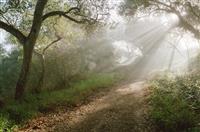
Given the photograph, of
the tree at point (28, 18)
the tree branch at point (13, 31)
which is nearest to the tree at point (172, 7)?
the tree at point (28, 18)

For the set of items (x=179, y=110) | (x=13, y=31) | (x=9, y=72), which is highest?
(x=13, y=31)

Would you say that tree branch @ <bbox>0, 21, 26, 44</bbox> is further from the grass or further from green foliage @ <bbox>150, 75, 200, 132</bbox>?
A: green foliage @ <bbox>150, 75, 200, 132</bbox>

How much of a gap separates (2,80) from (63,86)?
10771 millimetres

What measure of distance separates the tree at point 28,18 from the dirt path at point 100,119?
361 cm

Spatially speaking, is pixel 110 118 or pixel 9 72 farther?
pixel 9 72

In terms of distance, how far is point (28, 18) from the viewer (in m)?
21.5

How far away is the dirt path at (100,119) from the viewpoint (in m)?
12.3

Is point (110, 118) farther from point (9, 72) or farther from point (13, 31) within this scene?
point (9, 72)

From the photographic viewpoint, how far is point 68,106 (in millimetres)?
17359

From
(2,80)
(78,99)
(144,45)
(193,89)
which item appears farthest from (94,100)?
(144,45)

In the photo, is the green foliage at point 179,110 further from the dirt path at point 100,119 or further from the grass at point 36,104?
the grass at point 36,104

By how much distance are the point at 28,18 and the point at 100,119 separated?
36.0ft

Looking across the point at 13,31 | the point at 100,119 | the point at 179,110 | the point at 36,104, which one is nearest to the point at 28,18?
the point at 13,31

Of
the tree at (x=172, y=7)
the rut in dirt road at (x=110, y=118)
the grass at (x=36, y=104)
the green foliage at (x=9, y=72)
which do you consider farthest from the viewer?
the green foliage at (x=9, y=72)
